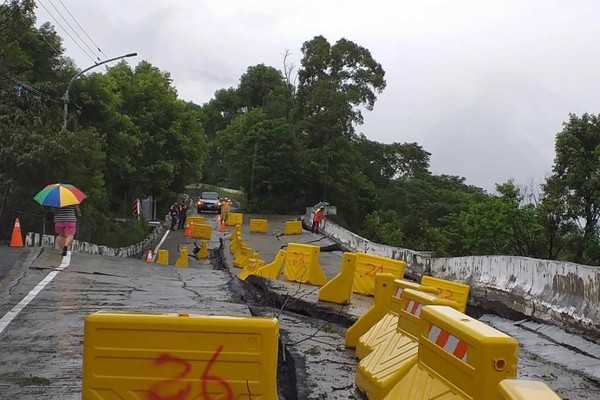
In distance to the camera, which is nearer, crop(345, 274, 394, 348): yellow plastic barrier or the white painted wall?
crop(345, 274, 394, 348): yellow plastic barrier

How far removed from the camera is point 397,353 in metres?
5.53

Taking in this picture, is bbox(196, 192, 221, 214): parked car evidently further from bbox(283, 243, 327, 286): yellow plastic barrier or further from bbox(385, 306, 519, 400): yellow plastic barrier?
bbox(385, 306, 519, 400): yellow plastic barrier

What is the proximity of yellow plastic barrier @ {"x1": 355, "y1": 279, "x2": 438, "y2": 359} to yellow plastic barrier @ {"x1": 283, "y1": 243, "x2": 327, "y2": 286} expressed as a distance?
20.5ft

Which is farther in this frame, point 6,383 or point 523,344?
point 523,344

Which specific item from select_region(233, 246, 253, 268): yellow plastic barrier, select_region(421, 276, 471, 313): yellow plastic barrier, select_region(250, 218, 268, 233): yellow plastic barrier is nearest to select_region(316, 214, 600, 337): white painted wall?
select_region(421, 276, 471, 313): yellow plastic barrier

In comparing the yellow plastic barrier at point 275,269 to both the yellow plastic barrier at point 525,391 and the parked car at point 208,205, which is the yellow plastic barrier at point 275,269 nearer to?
the yellow plastic barrier at point 525,391

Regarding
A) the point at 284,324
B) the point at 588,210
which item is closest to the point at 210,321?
the point at 284,324

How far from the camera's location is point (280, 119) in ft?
220

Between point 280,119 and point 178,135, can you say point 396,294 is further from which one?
point 280,119

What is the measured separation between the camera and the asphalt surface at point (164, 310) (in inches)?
239

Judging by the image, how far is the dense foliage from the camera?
24359 millimetres

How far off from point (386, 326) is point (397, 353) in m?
1.10

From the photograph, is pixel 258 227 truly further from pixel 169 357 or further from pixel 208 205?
pixel 169 357

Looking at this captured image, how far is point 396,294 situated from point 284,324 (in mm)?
2557
